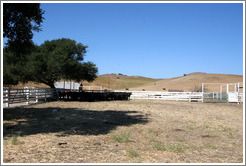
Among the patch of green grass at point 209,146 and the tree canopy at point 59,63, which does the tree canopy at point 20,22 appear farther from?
the tree canopy at point 59,63

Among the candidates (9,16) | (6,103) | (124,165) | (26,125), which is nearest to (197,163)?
(124,165)

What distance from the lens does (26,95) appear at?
20766 mm

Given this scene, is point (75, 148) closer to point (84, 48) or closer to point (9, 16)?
point (9, 16)

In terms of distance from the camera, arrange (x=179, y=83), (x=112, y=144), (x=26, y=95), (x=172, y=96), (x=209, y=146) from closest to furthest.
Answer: (x=112, y=144) < (x=209, y=146) < (x=26, y=95) < (x=172, y=96) < (x=179, y=83)

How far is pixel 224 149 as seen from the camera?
24.2ft

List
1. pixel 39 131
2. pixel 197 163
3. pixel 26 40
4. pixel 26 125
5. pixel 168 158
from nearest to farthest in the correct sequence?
pixel 197 163 → pixel 168 158 → pixel 39 131 → pixel 26 125 → pixel 26 40

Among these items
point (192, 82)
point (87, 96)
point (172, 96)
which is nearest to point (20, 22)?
point (87, 96)

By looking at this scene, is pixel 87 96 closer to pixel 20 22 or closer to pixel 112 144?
pixel 20 22

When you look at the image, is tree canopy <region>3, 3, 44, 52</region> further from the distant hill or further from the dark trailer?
the distant hill

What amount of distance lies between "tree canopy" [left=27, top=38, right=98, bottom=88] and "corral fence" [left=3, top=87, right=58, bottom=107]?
3261mm

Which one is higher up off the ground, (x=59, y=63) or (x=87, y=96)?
(x=59, y=63)

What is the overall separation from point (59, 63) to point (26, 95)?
9845 mm

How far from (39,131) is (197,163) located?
5.56 meters

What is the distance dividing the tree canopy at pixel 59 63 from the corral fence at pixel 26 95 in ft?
10.7
